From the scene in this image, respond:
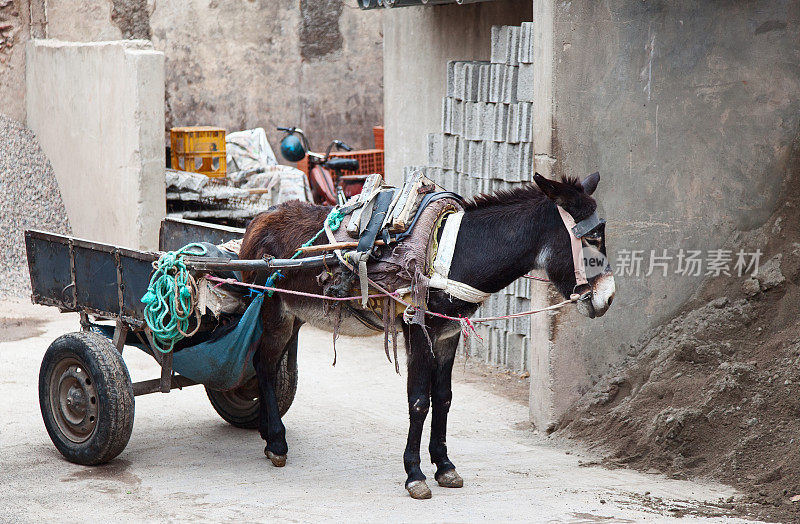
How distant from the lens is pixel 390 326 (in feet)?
17.9

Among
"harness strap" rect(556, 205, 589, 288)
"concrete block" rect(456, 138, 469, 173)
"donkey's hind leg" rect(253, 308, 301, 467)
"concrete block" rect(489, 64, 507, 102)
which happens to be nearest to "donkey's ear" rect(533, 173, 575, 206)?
"harness strap" rect(556, 205, 589, 288)

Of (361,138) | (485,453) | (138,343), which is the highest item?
(361,138)

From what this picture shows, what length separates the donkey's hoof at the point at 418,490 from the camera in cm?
529

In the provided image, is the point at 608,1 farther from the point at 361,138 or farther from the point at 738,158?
the point at 361,138

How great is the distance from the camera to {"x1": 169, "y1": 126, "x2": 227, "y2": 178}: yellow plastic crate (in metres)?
12.5

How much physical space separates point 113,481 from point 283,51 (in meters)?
10.4

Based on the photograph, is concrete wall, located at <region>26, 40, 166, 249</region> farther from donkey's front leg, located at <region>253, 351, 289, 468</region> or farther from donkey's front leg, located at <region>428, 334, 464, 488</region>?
donkey's front leg, located at <region>428, 334, 464, 488</region>

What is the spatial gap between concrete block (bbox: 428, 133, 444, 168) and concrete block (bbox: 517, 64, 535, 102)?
1168 mm

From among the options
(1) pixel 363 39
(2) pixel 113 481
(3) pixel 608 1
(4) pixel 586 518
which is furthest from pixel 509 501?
(1) pixel 363 39

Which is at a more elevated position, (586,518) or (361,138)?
(361,138)

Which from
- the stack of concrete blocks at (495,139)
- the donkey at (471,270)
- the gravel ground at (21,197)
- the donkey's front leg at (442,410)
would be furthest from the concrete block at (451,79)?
the gravel ground at (21,197)

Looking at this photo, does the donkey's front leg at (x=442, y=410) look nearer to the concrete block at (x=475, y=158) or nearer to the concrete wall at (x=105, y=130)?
the concrete block at (x=475, y=158)

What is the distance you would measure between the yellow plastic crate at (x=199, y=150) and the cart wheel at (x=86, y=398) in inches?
268
